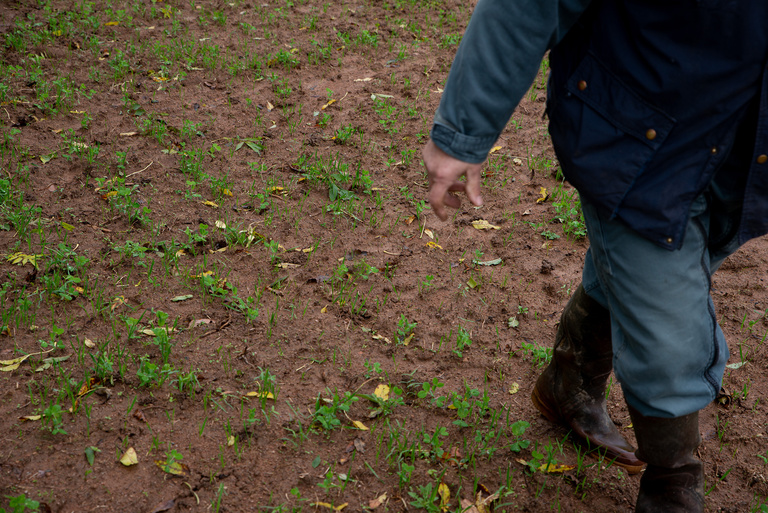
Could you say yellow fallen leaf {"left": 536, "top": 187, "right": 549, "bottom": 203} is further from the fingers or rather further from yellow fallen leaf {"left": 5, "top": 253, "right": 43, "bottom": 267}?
yellow fallen leaf {"left": 5, "top": 253, "right": 43, "bottom": 267}

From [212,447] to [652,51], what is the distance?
72.1 inches

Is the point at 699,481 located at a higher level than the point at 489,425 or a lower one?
higher

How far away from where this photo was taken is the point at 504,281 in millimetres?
3193

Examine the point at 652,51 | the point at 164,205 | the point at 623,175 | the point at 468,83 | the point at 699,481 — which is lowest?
the point at 164,205

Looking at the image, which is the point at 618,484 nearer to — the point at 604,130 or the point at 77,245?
the point at 604,130

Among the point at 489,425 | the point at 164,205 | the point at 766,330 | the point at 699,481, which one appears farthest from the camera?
the point at 164,205

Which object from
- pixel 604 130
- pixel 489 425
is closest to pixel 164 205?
pixel 489 425

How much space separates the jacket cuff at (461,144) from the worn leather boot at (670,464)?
91 cm

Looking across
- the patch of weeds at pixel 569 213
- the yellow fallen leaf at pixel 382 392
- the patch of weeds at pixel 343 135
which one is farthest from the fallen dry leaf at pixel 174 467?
the patch of weeds at pixel 343 135

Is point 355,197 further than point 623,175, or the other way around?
point 355,197

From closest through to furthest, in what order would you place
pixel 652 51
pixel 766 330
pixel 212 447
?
pixel 652 51, pixel 212 447, pixel 766 330

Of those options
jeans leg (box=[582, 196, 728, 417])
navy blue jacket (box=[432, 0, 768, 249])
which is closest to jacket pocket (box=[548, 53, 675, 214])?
navy blue jacket (box=[432, 0, 768, 249])

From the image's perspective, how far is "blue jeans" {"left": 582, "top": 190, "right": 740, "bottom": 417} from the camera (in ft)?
5.53

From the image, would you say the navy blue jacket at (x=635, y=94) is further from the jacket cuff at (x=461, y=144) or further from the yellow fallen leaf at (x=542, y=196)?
the yellow fallen leaf at (x=542, y=196)
